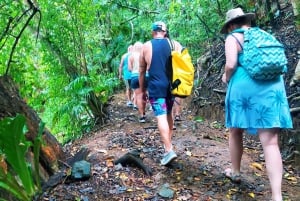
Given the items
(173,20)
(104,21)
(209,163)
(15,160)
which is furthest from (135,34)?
(15,160)

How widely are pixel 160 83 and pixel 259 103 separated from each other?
1.42 m

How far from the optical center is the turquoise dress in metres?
3.70

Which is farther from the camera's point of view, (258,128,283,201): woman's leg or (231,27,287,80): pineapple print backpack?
(258,128,283,201): woman's leg

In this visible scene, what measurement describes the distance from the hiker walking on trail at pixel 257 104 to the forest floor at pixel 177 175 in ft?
2.16

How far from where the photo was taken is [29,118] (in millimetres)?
4449

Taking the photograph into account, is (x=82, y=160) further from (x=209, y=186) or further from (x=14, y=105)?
(x=209, y=186)

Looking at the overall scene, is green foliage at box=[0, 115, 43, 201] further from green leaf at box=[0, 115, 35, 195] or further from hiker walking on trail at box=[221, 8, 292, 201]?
hiker walking on trail at box=[221, 8, 292, 201]

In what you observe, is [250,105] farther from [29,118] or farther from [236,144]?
[29,118]

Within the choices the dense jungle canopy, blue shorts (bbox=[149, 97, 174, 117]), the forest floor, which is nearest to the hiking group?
the forest floor

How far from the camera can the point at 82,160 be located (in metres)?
4.58

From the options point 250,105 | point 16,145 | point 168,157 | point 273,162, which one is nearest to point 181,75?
point 168,157

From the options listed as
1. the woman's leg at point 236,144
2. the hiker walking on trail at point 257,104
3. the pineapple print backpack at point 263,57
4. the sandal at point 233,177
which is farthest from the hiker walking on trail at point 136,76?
the pineapple print backpack at point 263,57

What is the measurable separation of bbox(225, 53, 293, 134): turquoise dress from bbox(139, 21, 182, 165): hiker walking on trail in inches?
44.3

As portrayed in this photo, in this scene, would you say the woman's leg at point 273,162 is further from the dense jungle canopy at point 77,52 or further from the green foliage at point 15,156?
the green foliage at point 15,156
